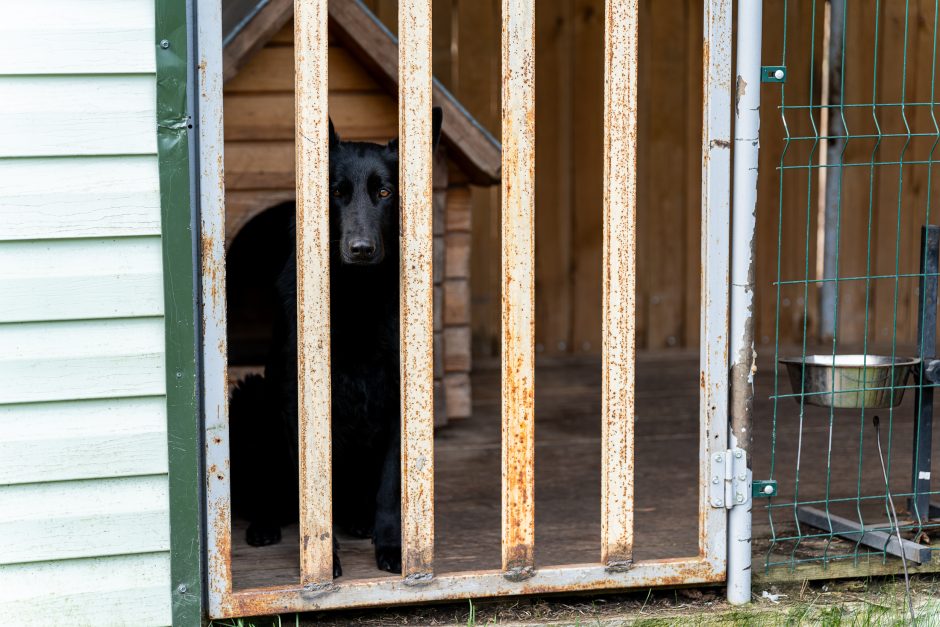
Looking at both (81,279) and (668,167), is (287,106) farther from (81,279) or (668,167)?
(668,167)

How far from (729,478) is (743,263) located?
563mm

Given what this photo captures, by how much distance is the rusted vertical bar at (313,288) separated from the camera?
8.00ft

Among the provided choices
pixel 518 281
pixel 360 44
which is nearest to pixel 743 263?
pixel 518 281

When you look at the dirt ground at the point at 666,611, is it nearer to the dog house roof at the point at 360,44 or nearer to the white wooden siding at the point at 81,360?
the white wooden siding at the point at 81,360

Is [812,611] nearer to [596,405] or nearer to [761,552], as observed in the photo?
[761,552]

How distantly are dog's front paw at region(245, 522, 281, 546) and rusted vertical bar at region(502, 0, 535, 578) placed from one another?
0.88 meters

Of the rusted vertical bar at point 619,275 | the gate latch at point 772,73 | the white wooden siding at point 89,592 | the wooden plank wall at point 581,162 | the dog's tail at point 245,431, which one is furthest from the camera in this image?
the wooden plank wall at point 581,162

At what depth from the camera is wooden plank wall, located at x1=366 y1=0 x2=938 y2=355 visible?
6316mm

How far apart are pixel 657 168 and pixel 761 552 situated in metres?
3.82

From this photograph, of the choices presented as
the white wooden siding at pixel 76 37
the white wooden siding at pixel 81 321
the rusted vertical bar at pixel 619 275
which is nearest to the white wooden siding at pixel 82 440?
the white wooden siding at pixel 81 321

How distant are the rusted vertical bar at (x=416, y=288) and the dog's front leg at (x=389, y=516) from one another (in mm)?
329

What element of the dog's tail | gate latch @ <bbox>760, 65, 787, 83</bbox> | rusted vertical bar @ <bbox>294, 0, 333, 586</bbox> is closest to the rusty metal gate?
rusted vertical bar @ <bbox>294, 0, 333, 586</bbox>

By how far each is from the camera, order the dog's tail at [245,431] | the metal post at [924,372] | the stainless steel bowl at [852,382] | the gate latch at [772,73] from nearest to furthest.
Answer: the gate latch at [772,73]
the stainless steel bowl at [852,382]
the metal post at [924,372]
the dog's tail at [245,431]

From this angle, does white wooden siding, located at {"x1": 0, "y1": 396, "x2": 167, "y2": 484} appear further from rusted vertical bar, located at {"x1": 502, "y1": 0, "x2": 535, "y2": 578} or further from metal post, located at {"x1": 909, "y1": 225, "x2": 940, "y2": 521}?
metal post, located at {"x1": 909, "y1": 225, "x2": 940, "y2": 521}
